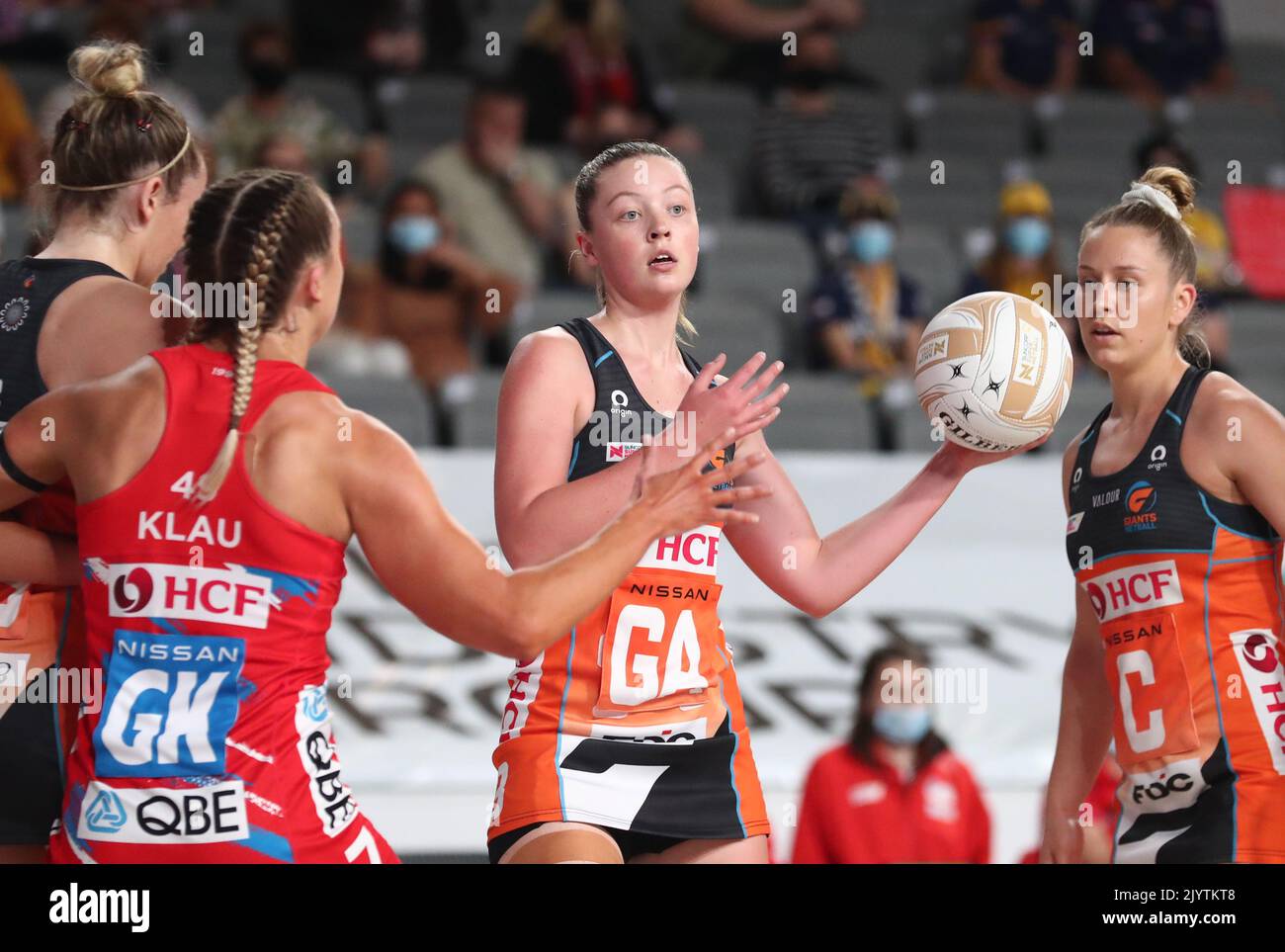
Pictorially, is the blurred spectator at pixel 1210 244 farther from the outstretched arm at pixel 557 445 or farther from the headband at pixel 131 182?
the headband at pixel 131 182

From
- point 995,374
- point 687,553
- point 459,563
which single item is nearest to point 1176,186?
point 995,374

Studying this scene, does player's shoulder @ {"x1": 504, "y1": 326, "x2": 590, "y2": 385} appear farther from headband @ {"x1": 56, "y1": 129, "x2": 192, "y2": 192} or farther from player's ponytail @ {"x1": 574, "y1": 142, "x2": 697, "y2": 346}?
headband @ {"x1": 56, "y1": 129, "x2": 192, "y2": 192}

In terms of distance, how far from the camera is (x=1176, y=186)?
142 inches

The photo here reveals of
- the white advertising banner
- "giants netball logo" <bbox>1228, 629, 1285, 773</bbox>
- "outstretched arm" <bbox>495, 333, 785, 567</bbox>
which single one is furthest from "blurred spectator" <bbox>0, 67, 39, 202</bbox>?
"giants netball logo" <bbox>1228, 629, 1285, 773</bbox>

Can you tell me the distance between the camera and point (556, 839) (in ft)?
9.77

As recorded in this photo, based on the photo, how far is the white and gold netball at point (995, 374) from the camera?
127 inches

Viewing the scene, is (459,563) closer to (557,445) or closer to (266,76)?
(557,445)

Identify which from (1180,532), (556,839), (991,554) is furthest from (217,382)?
(991,554)

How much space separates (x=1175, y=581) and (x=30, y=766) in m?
2.34

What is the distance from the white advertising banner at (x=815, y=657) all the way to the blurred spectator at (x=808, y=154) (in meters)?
3.15

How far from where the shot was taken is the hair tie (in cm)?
352

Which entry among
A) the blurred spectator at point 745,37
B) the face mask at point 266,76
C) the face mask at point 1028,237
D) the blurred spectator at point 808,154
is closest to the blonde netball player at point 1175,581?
the face mask at point 1028,237

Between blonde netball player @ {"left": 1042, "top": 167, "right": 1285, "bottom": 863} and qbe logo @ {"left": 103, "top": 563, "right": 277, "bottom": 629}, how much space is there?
1844 mm

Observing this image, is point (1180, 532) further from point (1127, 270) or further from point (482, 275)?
point (482, 275)
